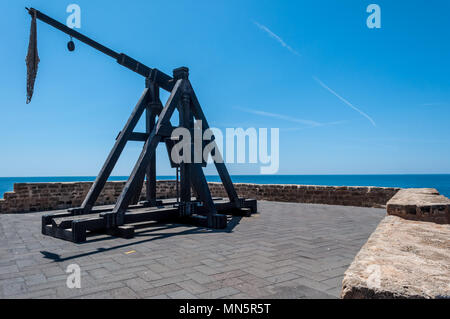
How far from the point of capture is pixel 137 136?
7020 mm

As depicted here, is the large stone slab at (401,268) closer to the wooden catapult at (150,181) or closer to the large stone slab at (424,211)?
the large stone slab at (424,211)

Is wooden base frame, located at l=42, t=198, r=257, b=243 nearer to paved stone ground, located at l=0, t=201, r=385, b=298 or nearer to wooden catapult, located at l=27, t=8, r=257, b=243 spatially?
Answer: wooden catapult, located at l=27, t=8, r=257, b=243

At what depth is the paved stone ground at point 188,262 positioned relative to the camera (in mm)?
2787

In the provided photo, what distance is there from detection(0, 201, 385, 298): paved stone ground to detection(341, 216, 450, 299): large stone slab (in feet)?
3.02

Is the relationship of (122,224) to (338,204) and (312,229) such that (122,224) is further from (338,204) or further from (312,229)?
(338,204)

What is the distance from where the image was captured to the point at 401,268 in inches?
59.3

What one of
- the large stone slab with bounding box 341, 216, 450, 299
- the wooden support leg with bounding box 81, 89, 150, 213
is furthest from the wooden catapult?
the large stone slab with bounding box 341, 216, 450, 299

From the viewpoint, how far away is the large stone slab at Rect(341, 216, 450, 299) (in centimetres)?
124

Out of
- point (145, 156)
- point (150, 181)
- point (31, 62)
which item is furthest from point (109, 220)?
point (31, 62)

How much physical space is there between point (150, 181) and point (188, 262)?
14.2 feet

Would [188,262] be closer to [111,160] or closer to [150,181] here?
[111,160]
